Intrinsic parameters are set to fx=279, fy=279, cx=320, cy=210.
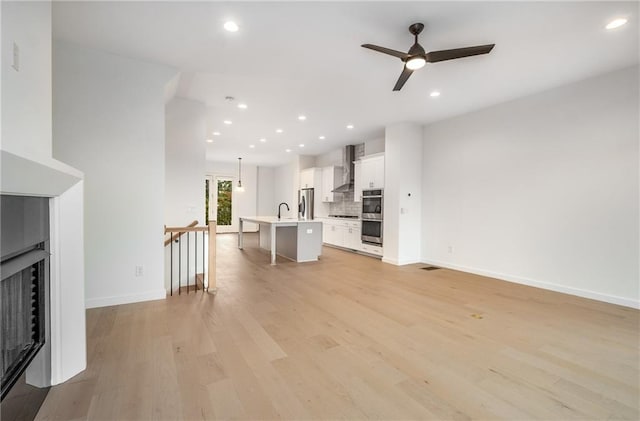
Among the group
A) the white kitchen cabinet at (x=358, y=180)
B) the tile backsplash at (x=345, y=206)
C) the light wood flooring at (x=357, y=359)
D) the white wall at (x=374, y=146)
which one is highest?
the white wall at (x=374, y=146)

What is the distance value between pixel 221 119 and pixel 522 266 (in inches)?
229

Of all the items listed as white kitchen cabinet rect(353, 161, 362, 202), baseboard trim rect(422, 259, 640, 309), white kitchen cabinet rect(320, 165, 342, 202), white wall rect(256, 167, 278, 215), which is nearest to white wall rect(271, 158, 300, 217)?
white wall rect(256, 167, 278, 215)

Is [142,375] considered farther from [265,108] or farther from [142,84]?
[265,108]

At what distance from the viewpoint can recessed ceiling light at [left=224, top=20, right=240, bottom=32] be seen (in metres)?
2.53

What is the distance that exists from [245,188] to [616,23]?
34.1 ft

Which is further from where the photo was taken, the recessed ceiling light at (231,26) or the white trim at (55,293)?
the recessed ceiling light at (231,26)

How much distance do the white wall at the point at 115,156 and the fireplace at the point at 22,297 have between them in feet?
5.06

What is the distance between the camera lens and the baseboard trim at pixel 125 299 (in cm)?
302

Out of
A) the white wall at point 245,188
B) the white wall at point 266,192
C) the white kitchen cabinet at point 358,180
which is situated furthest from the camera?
the white wall at point 266,192

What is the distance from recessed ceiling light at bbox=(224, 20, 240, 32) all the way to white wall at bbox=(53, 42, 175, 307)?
49.5 inches

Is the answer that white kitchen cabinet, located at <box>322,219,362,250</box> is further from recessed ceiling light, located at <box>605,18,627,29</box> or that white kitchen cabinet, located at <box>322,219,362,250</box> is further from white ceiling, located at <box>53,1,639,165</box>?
recessed ceiling light, located at <box>605,18,627,29</box>

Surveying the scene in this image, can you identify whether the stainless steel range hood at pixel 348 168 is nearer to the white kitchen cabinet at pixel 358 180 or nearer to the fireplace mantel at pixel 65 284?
the white kitchen cabinet at pixel 358 180

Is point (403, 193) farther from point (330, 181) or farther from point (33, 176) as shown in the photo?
point (33, 176)

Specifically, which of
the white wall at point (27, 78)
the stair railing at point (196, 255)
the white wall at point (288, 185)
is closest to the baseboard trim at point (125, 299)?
the stair railing at point (196, 255)
